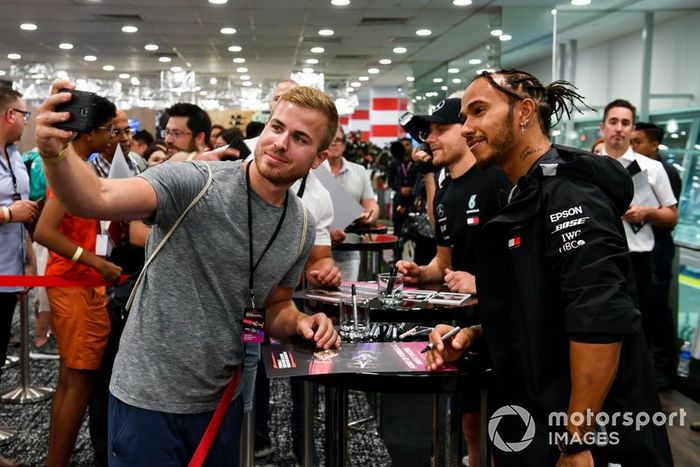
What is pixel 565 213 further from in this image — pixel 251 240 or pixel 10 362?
pixel 10 362

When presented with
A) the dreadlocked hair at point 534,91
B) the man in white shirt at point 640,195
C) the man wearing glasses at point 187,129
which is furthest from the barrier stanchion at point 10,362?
the dreadlocked hair at point 534,91

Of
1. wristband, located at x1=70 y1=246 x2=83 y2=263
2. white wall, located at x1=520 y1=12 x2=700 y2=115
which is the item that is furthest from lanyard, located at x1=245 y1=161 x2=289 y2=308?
white wall, located at x1=520 y1=12 x2=700 y2=115

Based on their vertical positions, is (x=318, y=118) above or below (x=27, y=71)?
below

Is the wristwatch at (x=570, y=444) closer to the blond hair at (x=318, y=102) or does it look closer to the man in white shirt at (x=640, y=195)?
the blond hair at (x=318, y=102)

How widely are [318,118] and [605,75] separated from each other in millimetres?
10028

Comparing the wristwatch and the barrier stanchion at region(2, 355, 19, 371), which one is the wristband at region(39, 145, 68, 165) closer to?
the wristwatch

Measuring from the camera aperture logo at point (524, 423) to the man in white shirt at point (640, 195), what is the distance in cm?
291

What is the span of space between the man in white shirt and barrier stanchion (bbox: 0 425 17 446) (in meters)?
3.62

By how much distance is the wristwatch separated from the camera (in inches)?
62.8

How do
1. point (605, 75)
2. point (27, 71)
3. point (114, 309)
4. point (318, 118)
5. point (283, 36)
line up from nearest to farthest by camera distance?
point (318, 118) < point (114, 309) < point (605, 75) < point (283, 36) < point (27, 71)

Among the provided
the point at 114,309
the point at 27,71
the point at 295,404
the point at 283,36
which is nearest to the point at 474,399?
the point at 295,404

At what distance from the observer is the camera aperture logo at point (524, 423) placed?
1.71m

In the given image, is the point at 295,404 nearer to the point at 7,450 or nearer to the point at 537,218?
the point at 7,450

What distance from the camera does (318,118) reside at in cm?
193
